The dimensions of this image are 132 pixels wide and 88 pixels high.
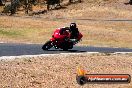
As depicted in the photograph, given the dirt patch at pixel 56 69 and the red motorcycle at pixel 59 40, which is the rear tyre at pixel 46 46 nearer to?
the red motorcycle at pixel 59 40

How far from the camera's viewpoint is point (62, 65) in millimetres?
22484

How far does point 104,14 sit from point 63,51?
1668 inches

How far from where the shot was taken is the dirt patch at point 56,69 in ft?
63.2

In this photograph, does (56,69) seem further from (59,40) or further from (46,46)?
(59,40)

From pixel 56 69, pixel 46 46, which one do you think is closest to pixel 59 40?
pixel 46 46

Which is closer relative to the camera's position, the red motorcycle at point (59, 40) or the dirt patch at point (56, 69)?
A: the dirt patch at point (56, 69)

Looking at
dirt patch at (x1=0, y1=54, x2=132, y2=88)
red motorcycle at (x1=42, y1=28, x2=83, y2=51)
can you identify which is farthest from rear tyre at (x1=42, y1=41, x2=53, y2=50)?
dirt patch at (x1=0, y1=54, x2=132, y2=88)

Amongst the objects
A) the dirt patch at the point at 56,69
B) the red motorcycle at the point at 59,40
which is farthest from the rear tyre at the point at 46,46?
the dirt patch at the point at 56,69

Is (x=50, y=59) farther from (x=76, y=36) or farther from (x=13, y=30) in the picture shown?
(x=13, y=30)

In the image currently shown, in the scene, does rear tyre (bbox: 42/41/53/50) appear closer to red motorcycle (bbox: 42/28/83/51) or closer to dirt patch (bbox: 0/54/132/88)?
red motorcycle (bbox: 42/28/83/51)

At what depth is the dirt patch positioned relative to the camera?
1925 cm

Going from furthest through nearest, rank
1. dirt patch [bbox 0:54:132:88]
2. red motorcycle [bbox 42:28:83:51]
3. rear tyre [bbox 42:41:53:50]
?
red motorcycle [bbox 42:28:83:51]
rear tyre [bbox 42:41:53:50]
dirt patch [bbox 0:54:132:88]


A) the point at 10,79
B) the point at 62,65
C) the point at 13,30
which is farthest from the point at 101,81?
the point at 13,30

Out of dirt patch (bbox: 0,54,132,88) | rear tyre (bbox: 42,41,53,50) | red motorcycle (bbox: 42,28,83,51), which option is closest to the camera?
dirt patch (bbox: 0,54,132,88)
